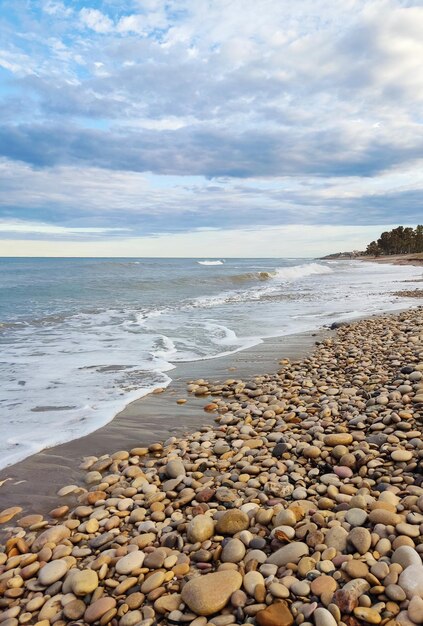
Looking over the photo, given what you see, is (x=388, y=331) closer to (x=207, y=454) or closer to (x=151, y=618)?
(x=207, y=454)

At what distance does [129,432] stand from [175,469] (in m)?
1.47

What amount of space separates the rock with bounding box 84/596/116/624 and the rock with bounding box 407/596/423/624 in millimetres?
1659

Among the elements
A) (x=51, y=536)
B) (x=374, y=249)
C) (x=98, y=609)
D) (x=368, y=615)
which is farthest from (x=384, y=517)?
(x=374, y=249)

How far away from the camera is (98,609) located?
8.30 ft

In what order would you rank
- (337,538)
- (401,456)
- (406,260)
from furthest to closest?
1. (406,260)
2. (401,456)
3. (337,538)

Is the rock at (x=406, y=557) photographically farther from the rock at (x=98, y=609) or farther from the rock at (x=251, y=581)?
the rock at (x=98, y=609)

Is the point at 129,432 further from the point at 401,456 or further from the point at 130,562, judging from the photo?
the point at 401,456

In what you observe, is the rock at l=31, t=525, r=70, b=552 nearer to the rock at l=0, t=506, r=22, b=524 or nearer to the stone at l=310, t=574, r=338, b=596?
the rock at l=0, t=506, r=22, b=524

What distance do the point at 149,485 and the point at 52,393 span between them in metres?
3.68

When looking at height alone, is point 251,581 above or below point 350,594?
below

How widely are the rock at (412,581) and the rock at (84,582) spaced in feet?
6.06

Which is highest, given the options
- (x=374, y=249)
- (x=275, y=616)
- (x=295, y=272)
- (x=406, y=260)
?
(x=374, y=249)

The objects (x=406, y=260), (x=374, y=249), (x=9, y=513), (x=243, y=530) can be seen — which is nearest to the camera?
(x=243, y=530)

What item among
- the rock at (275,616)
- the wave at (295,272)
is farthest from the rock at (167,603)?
the wave at (295,272)
